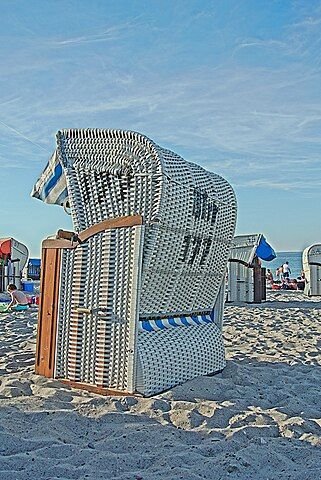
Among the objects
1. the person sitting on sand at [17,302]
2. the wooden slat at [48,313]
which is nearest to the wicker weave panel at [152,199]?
the wooden slat at [48,313]

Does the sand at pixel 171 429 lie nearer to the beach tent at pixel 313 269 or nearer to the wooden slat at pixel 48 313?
the wooden slat at pixel 48 313

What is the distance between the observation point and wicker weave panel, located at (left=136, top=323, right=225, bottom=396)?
185 inches

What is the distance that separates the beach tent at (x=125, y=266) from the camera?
4730mm

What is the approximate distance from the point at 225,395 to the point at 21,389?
172 cm

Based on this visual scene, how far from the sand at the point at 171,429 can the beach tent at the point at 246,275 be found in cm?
1003

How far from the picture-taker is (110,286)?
4812mm

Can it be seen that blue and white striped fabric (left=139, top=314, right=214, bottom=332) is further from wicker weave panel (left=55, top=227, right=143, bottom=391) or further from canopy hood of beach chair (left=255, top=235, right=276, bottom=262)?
canopy hood of beach chair (left=255, top=235, right=276, bottom=262)

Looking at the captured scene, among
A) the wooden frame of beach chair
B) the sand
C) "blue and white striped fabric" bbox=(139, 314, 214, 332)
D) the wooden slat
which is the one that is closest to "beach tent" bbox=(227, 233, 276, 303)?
the wooden frame of beach chair

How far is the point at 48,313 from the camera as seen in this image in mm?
5285

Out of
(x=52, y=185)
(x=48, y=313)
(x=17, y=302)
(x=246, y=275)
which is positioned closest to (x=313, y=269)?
(x=246, y=275)

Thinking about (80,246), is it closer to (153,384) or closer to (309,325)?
(153,384)

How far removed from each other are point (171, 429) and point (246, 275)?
1257 centimetres

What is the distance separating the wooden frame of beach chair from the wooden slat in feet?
36.2

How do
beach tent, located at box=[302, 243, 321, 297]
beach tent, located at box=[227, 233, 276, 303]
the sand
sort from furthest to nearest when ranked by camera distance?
beach tent, located at box=[302, 243, 321, 297], beach tent, located at box=[227, 233, 276, 303], the sand
